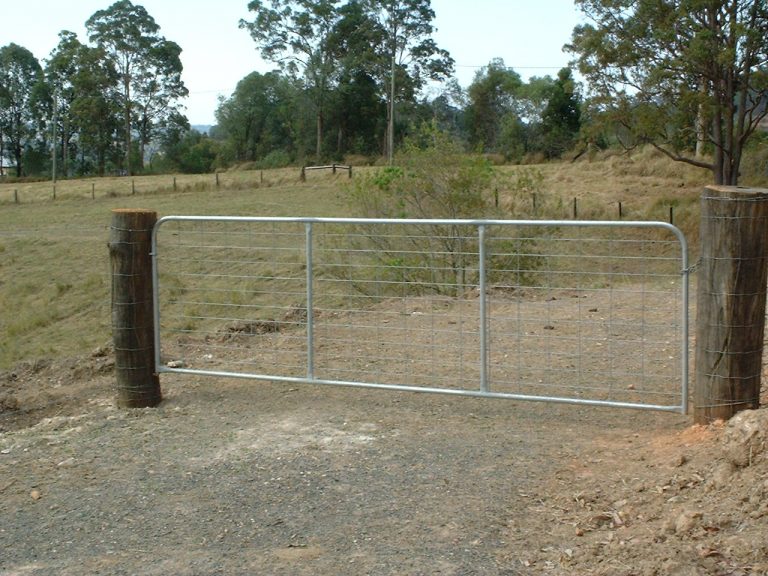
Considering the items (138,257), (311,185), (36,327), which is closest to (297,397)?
(138,257)

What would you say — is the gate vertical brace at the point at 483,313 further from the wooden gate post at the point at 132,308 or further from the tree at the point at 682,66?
the tree at the point at 682,66

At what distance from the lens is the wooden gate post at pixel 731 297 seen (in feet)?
20.7

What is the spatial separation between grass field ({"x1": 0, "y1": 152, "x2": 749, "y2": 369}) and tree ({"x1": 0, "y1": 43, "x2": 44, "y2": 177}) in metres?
19.5

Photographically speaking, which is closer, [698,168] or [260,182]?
[698,168]

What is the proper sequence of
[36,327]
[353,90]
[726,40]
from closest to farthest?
[36,327] → [726,40] → [353,90]

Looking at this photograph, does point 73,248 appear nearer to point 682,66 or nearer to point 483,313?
point 682,66

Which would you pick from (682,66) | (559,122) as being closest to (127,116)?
(559,122)

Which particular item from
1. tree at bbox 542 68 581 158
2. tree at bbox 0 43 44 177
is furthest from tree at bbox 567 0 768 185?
tree at bbox 0 43 44 177

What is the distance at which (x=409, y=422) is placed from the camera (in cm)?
740

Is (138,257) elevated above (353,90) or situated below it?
below

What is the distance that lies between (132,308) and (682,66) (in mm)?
27581

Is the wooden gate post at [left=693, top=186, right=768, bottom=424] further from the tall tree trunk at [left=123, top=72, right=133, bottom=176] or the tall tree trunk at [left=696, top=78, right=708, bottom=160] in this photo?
the tall tree trunk at [left=123, top=72, right=133, bottom=176]

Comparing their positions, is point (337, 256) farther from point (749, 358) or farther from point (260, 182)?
point (260, 182)

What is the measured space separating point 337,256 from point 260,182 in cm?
3351
